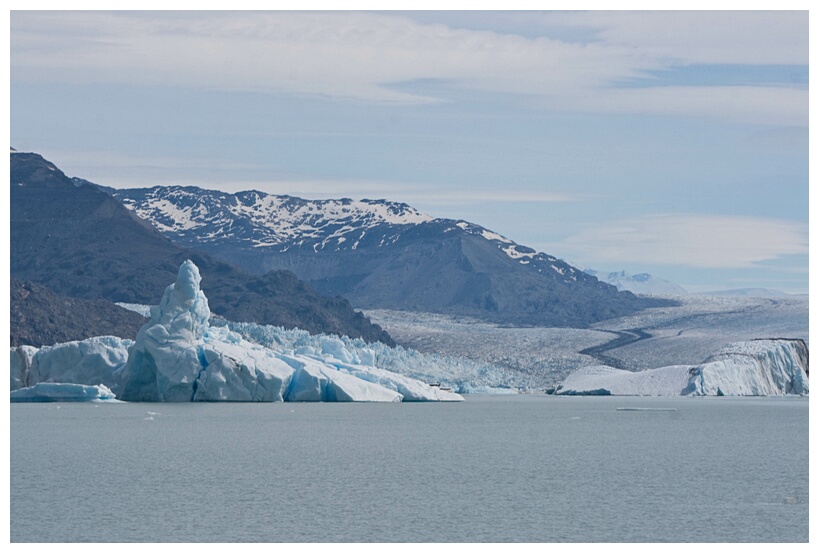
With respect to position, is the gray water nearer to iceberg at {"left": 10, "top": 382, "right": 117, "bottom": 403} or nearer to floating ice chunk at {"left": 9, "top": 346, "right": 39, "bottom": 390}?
iceberg at {"left": 10, "top": 382, "right": 117, "bottom": 403}

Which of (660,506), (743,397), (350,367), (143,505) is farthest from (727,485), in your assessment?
(743,397)

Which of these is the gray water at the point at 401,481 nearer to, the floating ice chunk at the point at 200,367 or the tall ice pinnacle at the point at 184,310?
the floating ice chunk at the point at 200,367

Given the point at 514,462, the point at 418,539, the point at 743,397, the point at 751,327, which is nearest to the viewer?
the point at 418,539

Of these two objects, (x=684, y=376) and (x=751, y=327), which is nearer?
(x=684, y=376)

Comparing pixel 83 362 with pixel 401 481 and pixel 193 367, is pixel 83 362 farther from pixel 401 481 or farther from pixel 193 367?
pixel 401 481

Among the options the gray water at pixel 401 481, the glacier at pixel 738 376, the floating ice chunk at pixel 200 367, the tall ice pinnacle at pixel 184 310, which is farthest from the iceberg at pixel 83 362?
the glacier at pixel 738 376
